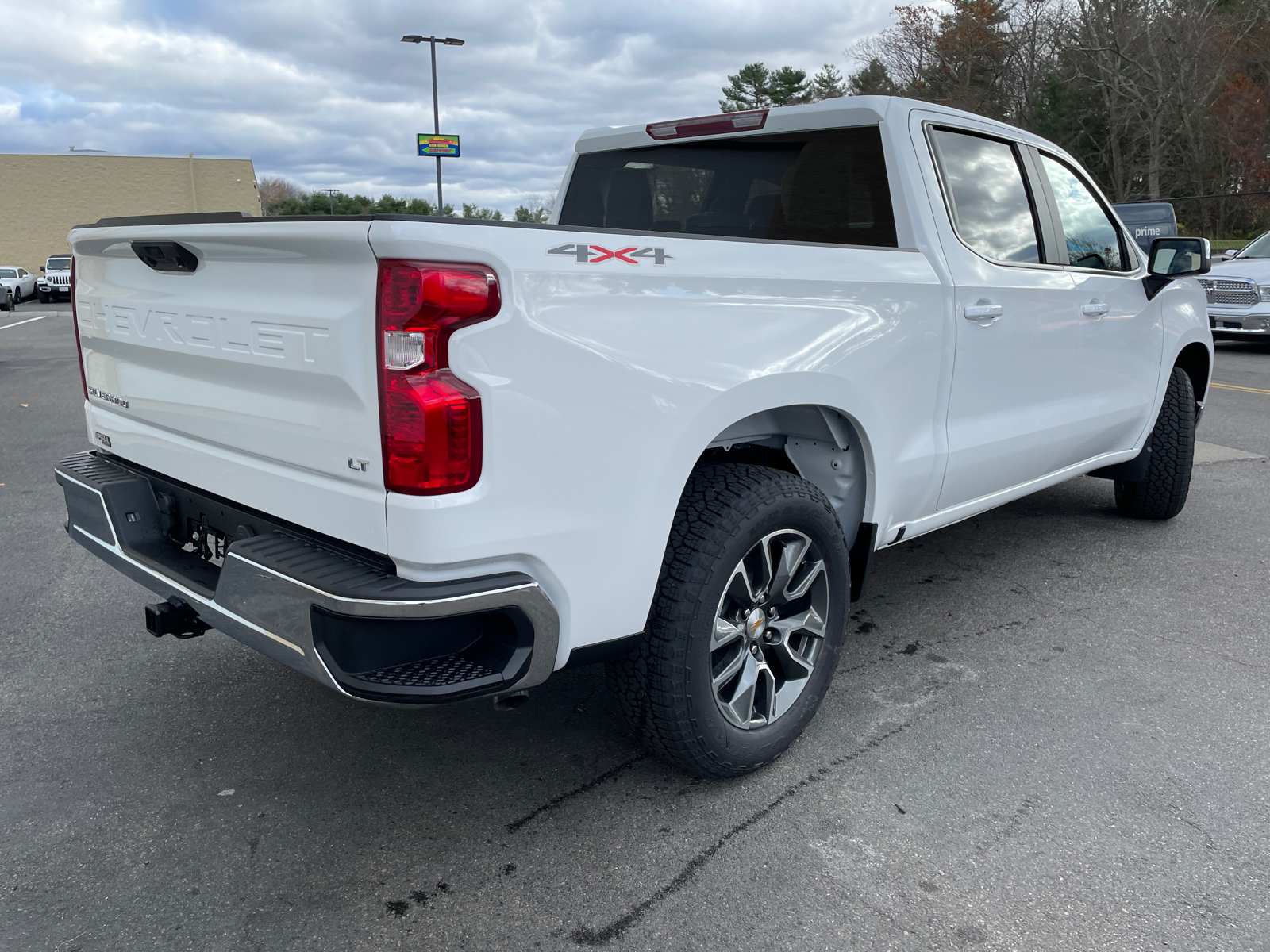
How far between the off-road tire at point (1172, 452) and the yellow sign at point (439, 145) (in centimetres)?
2762

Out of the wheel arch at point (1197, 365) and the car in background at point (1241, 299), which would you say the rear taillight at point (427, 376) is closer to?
the wheel arch at point (1197, 365)

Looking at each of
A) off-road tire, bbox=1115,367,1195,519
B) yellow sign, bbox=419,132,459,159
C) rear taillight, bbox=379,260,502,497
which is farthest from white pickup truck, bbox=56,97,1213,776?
yellow sign, bbox=419,132,459,159

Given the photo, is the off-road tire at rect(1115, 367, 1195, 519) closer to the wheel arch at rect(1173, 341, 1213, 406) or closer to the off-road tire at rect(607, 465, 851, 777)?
the wheel arch at rect(1173, 341, 1213, 406)

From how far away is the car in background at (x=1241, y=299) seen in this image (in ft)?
43.1

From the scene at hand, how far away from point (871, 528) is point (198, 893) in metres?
2.15

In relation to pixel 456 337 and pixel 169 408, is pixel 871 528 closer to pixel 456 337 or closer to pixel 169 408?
pixel 456 337

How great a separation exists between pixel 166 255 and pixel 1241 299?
580 inches

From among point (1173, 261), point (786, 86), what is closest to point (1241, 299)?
point (1173, 261)

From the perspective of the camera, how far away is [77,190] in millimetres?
51969

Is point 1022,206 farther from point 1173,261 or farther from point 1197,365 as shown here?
point 1197,365

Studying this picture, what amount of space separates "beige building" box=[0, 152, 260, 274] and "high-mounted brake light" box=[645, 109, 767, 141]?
53616 millimetres

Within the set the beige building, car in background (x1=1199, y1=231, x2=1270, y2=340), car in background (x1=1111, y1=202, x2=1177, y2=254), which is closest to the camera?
car in background (x1=1199, y1=231, x2=1270, y2=340)

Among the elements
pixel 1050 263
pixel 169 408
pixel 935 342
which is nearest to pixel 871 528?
pixel 935 342

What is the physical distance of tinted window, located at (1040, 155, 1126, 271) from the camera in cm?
404
